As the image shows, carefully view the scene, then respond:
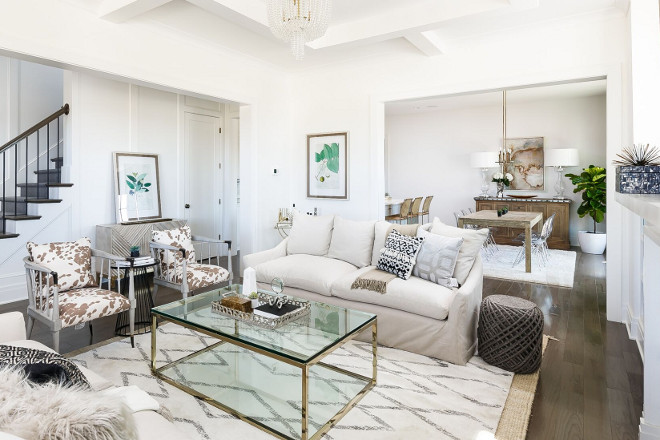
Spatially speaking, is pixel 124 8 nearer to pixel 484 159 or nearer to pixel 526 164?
pixel 484 159

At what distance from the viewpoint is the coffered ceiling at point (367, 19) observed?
3.56 m

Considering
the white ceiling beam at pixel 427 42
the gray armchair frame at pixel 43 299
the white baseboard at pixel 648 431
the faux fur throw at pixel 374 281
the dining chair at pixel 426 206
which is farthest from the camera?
the dining chair at pixel 426 206

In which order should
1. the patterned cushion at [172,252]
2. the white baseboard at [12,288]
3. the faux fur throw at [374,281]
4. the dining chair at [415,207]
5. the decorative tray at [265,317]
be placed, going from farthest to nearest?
the dining chair at [415,207] < the white baseboard at [12,288] < the patterned cushion at [172,252] < the faux fur throw at [374,281] < the decorative tray at [265,317]

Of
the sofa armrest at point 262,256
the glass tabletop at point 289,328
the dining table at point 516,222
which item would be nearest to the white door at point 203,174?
the sofa armrest at point 262,256

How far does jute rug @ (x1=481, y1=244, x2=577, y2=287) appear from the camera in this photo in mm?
5345

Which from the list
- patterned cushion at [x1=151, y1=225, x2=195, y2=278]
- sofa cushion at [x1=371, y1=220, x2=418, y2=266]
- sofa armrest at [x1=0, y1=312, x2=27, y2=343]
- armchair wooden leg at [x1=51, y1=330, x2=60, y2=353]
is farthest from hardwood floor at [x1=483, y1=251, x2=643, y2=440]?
patterned cushion at [x1=151, y1=225, x2=195, y2=278]

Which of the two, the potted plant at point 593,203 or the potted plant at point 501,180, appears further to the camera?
the potted plant at point 501,180

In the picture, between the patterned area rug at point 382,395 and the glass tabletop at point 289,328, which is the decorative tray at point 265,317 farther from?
Answer: the patterned area rug at point 382,395

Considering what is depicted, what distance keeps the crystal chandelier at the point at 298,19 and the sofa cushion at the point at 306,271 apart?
1852 mm

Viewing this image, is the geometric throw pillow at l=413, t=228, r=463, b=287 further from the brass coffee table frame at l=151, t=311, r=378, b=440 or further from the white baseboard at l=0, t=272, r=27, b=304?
the white baseboard at l=0, t=272, r=27, b=304

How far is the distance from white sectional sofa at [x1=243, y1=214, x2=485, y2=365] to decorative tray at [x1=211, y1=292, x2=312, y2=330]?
2.40 ft

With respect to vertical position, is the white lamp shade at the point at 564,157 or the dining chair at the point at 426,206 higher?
the white lamp shade at the point at 564,157

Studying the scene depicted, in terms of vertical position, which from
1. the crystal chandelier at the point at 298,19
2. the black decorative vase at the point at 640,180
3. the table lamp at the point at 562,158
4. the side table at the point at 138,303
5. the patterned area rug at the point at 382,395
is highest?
the crystal chandelier at the point at 298,19

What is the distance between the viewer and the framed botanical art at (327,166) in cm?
545
